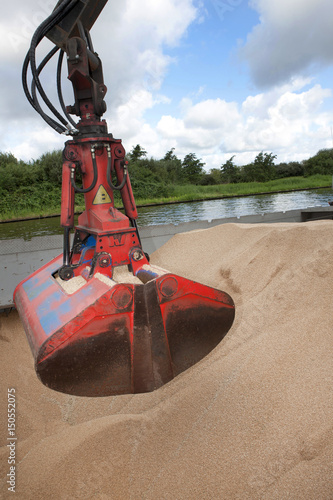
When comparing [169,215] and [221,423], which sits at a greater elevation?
[169,215]

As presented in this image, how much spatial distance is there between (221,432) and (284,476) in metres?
0.37

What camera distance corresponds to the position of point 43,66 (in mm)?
2463

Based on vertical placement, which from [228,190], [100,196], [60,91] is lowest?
[100,196]

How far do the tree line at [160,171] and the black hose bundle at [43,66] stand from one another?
15.2 meters

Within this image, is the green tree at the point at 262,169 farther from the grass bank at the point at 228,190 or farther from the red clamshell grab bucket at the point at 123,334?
the red clamshell grab bucket at the point at 123,334

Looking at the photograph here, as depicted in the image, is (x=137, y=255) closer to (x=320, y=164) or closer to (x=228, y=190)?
(x=228, y=190)

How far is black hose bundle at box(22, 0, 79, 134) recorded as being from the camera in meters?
2.17

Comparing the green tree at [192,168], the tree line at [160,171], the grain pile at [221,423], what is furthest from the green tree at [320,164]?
the grain pile at [221,423]

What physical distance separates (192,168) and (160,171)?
34.9ft

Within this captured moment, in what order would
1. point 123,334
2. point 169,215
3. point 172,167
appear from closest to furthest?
point 123,334 → point 169,215 → point 172,167

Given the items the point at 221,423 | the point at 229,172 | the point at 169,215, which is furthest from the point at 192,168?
the point at 221,423

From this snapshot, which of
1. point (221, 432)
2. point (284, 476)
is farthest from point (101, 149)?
point (284, 476)

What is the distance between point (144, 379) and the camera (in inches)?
64.6

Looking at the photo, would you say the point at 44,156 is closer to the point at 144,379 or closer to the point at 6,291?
the point at 6,291
